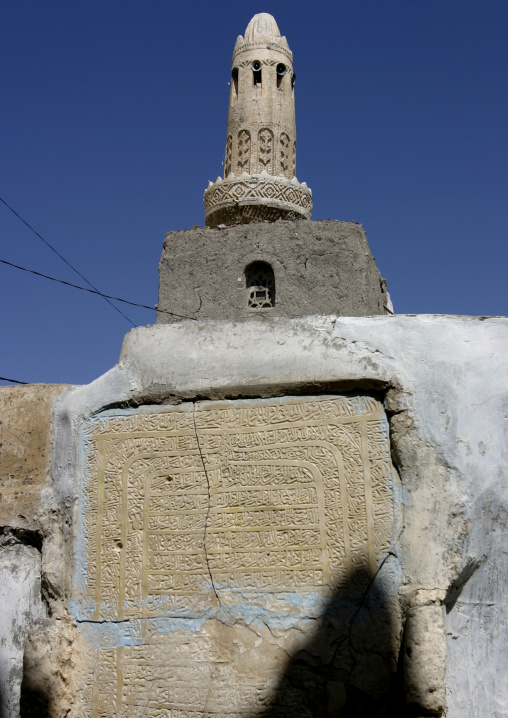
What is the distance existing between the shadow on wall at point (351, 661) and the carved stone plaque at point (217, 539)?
0.06 metres

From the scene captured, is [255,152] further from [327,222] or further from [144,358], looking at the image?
[144,358]

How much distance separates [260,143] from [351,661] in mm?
8603

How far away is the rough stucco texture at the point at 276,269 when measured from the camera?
31.9 feet

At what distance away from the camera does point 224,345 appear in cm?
375

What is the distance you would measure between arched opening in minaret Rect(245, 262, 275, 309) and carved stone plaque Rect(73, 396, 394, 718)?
6540 mm

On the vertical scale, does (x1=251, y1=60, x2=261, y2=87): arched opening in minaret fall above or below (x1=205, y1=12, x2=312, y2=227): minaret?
above

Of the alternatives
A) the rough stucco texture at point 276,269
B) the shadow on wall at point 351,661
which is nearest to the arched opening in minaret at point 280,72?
the rough stucco texture at point 276,269

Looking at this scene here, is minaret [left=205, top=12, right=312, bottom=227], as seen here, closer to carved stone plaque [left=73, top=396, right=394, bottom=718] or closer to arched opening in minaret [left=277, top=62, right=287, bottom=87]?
arched opening in minaret [left=277, top=62, right=287, bottom=87]

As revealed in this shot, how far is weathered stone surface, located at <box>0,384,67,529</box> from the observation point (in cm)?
390

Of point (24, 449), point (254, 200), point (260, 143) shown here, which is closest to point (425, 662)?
point (24, 449)

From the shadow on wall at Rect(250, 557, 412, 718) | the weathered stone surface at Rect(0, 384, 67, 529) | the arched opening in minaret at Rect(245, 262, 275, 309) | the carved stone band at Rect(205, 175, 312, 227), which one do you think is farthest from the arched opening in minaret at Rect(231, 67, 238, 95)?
the shadow on wall at Rect(250, 557, 412, 718)

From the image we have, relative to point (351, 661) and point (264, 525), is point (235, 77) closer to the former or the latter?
point (264, 525)

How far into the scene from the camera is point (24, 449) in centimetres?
399

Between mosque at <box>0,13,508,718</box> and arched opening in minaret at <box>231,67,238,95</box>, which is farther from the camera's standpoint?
arched opening in minaret at <box>231,67,238,95</box>
